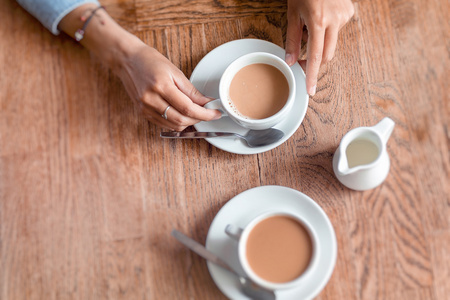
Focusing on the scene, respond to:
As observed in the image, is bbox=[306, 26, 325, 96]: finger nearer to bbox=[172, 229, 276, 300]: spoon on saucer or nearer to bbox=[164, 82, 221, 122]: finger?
bbox=[164, 82, 221, 122]: finger

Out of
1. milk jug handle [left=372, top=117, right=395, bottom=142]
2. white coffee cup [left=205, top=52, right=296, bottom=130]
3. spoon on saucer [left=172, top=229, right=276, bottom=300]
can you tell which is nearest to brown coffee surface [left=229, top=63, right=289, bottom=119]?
white coffee cup [left=205, top=52, right=296, bottom=130]

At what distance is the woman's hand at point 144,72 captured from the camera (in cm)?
99

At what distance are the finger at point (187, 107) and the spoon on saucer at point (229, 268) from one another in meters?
0.29

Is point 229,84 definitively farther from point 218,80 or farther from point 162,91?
point 162,91

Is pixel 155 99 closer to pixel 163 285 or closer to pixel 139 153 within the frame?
pixel 139 153

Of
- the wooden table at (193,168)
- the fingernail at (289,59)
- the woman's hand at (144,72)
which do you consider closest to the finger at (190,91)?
the woman's hand at (144,72)

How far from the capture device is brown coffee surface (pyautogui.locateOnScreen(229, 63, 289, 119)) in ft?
3.23

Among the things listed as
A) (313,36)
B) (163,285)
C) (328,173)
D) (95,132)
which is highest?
(313,36)

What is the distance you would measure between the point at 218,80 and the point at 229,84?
0.19ft

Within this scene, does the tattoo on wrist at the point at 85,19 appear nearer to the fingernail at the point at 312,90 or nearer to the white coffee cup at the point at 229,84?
the white coffee cup at the point at 229,84

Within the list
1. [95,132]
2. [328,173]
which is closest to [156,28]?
[95,132]

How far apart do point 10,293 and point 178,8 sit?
3.02ft

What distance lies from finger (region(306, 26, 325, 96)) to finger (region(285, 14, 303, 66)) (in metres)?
0.05

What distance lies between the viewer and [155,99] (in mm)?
1020
